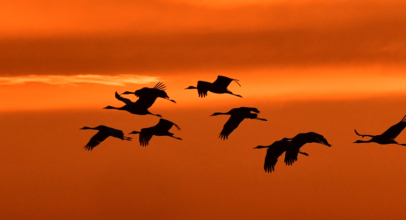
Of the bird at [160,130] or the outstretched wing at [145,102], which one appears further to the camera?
the bird at [160,130]

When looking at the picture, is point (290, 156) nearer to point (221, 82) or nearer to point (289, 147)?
point (289, 147)

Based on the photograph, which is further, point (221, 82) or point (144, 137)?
point (144, 137)

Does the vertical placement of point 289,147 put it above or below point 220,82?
below

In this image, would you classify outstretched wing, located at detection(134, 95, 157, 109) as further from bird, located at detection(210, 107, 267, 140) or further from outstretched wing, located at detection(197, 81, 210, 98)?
bird, located at detection(210, 107, 267, 140)

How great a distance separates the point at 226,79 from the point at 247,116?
3.25m

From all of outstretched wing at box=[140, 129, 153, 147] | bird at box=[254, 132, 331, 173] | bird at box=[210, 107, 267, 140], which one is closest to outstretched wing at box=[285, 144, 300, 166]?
bird at box=[254, 132, 331, 173]

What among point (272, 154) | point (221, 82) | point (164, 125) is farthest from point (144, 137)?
point (272, 154)

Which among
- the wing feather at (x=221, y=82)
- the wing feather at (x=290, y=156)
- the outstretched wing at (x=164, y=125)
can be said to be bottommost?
the wing feather at (x=290, y=156)

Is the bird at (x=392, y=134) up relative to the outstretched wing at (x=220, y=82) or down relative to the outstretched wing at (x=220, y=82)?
down

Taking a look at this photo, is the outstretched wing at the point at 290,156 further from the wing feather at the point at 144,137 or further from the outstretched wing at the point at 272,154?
the wing feather at the point at 144,137

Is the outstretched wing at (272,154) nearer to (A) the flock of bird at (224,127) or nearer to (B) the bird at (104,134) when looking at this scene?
(A) the flock of bird at (224,127)

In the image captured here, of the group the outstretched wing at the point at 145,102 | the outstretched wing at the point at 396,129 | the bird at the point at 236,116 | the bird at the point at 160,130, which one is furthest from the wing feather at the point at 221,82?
the outstretched wing at the point at 396,129

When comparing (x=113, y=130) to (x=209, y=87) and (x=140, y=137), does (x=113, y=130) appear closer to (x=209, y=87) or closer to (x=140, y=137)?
(x=140, y=137)

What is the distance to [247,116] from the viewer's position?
40.1 m
